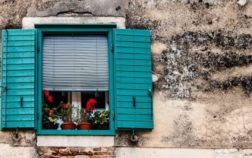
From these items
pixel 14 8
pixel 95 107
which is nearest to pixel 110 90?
pixel 95 107

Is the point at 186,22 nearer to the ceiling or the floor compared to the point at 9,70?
nearer to the ceiling

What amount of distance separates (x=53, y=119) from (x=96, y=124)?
1.96 ft

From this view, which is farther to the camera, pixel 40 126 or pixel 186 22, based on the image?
pixel 186 22

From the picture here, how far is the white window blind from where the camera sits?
1067 cm

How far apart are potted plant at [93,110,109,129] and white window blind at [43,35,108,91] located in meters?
0.36

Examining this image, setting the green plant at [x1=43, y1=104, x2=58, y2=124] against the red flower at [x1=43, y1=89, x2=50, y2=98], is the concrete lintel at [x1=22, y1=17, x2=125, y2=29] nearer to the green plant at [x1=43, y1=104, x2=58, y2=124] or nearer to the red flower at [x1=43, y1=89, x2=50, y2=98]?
the red flower at [x1=43, y1=89, x2=50, y2=98]

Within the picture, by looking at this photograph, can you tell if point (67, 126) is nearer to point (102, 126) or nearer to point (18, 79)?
point (102, 126)

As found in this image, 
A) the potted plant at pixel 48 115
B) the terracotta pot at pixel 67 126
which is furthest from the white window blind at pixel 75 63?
the terracotta pot at pixel 67 126

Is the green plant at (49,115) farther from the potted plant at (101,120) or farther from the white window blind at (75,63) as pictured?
the potted plant at (101,120)

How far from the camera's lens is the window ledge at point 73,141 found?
10328 mm

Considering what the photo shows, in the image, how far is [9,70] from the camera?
34.6 feet

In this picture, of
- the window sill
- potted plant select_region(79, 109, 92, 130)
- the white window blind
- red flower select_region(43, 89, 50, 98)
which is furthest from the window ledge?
the white window blind

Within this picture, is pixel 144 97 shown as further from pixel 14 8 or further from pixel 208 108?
pixel 14 8

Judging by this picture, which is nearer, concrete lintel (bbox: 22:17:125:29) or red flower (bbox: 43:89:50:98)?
red flower (bbox: 43:89:50:98)
